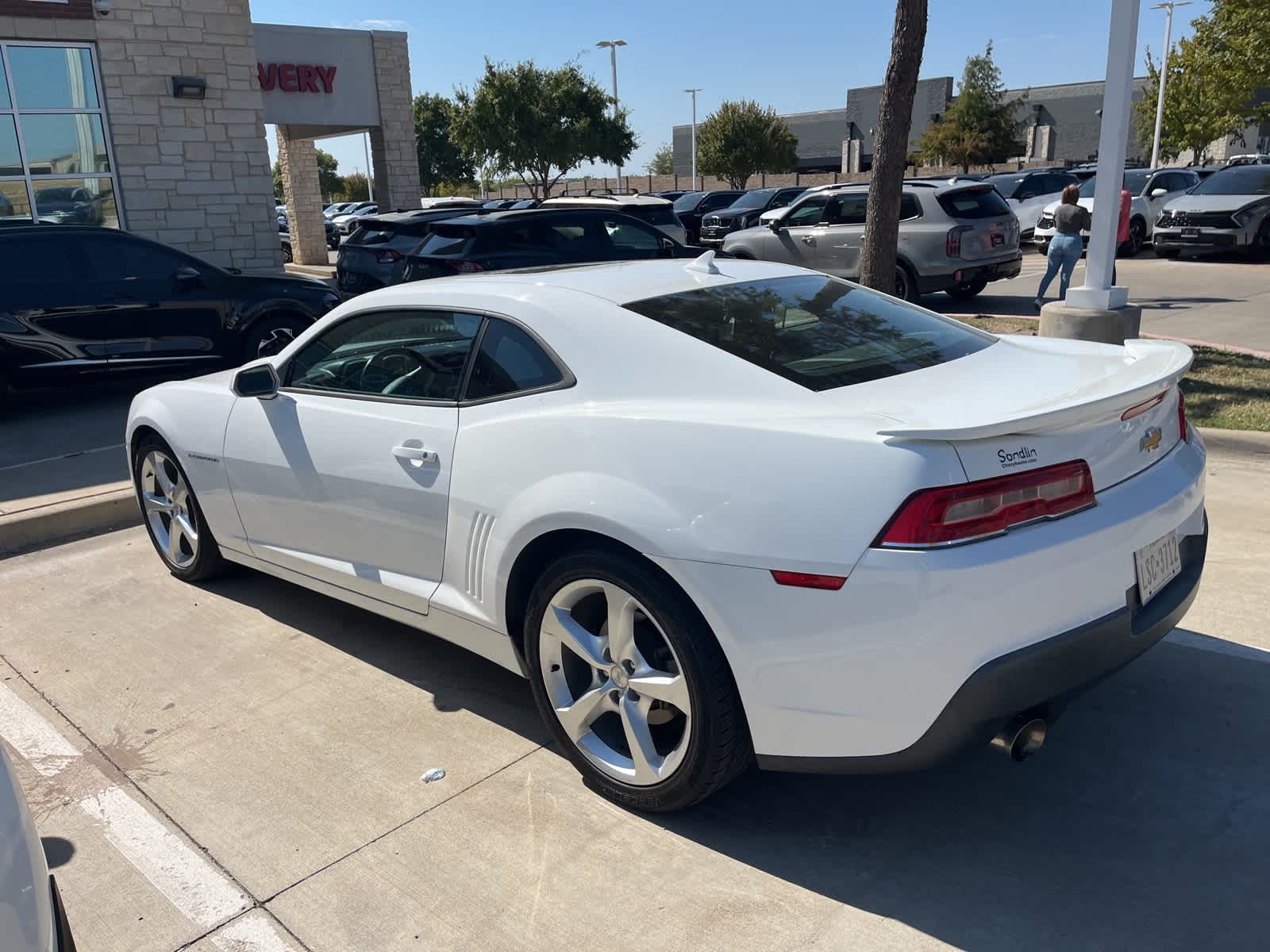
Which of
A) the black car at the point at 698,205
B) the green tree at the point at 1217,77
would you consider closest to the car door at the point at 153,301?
the black car at the point at 698,205

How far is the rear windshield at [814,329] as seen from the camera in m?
3.07

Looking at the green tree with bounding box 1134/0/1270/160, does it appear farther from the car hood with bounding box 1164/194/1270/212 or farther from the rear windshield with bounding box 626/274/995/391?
the rear windshield with bounding box 626/274/995/391

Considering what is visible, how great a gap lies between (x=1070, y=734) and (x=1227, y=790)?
47 centimetres

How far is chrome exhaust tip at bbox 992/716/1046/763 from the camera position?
2.64 meters

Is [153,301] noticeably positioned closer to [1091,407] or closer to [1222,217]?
[1091,407]

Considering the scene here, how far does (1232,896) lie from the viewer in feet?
8.55

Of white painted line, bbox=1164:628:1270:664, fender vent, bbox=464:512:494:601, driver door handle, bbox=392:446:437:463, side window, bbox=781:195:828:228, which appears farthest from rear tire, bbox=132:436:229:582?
side window, bbox=781:195:828:228

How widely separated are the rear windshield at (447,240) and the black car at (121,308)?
1466mm

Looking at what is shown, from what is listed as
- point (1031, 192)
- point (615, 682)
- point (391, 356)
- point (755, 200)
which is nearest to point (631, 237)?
point (391, 356)

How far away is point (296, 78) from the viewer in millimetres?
21906

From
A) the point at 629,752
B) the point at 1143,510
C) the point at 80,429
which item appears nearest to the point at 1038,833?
the point at 1143,510

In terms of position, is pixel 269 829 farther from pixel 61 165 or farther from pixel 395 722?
pixel 61 165

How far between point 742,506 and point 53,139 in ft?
43.9

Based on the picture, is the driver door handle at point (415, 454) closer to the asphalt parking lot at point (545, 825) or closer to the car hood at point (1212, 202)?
the asphalt parking lot at point (545, 825)
